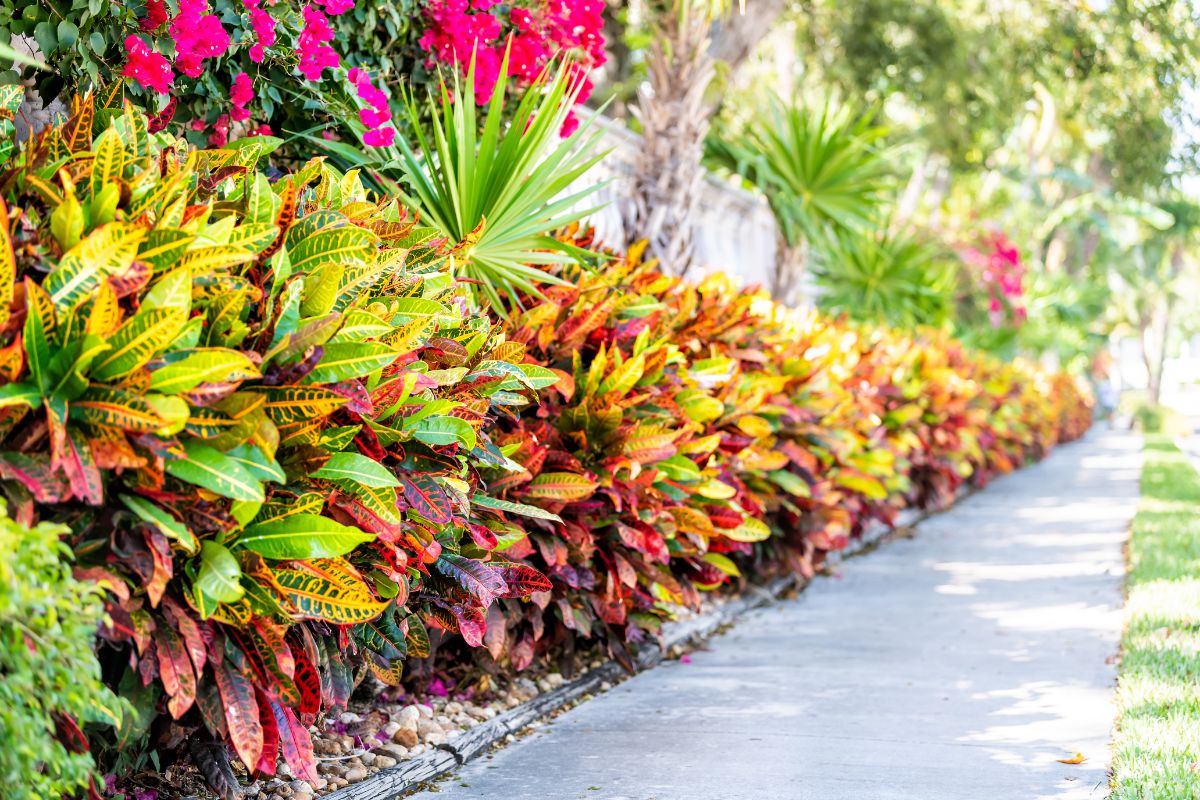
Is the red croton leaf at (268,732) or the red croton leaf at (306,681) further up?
the red croton leaf at (306,681)

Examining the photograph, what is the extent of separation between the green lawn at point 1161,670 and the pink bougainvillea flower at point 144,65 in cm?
373

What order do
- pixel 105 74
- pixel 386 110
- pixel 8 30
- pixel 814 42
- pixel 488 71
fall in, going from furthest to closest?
1. pixel 814 42
2. pixel 488 71
3. pixel 386 110
4. pixel 105 74
5. pixel 8 30

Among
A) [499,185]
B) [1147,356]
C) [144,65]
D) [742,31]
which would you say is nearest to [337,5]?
[144,65]

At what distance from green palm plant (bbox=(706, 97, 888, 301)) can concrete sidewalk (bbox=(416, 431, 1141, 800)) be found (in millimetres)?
3152

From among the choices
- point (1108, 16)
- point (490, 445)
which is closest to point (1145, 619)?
point (490, 445)

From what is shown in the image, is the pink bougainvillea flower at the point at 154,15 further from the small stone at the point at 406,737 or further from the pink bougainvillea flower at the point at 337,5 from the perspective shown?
the small stone at the point at 406,737

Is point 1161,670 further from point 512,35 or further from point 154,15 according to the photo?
point 154,15

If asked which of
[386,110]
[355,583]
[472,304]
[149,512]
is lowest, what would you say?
[355,583]

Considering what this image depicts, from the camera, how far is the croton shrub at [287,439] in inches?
107

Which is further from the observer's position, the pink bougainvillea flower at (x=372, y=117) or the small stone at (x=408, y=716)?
the pink bougainvillea flower at (x=372, y=117)

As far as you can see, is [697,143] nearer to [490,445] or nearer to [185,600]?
[490,445]

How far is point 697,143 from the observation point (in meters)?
8.44

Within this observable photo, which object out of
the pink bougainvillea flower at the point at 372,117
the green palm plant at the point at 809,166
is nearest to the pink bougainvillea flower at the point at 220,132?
the pink bougainvillea flower at the point at 372,117

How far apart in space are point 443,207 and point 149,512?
2.62 m
